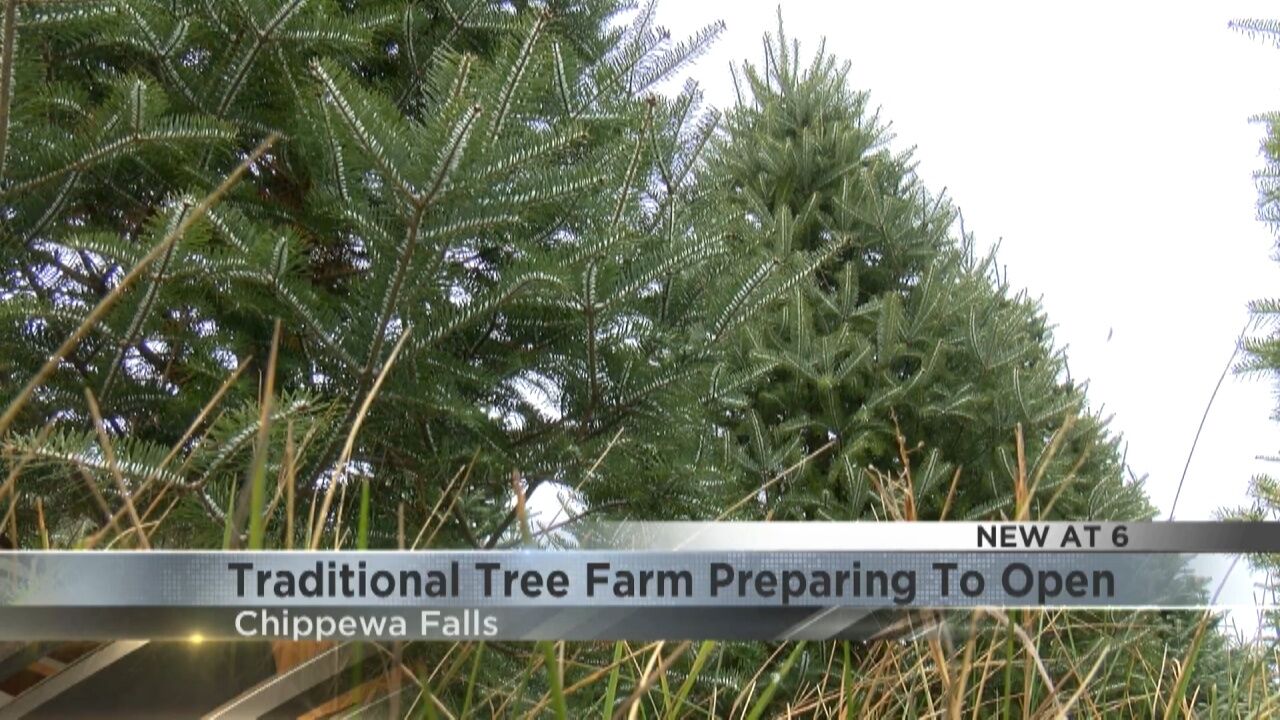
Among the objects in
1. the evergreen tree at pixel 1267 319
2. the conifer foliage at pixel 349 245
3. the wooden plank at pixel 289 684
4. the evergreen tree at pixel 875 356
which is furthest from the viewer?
the evergreen tree at pixel 1267 319

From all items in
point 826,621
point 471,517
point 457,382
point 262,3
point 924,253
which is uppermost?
point 924,253

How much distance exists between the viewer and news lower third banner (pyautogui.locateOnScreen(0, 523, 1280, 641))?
4.76 ft

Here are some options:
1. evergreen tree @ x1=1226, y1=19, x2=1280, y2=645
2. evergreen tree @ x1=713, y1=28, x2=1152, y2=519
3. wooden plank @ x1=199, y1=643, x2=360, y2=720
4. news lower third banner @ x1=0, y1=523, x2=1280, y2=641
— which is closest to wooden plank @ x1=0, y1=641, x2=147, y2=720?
wooden plank @ x1=199, y1=643, x2=360, y2=720

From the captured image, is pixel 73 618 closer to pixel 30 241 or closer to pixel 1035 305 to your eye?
pixel 30 241

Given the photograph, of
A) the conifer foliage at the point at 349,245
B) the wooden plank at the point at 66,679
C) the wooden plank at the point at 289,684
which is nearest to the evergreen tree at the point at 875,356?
the conifer foliage at the point at 349,245

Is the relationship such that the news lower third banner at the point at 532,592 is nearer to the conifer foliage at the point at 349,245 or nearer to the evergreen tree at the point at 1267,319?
the conifer foliage at the point at 349,245

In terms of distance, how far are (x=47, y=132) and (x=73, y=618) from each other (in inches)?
63.5

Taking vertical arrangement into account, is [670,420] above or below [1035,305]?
below

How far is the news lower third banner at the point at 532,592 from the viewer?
57.1 inches

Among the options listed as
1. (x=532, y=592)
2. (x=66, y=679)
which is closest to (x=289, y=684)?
(x=66, y=679)

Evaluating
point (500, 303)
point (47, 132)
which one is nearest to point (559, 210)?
point (500, 303)

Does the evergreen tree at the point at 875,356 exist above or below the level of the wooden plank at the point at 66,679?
above

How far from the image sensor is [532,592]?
1.48 m

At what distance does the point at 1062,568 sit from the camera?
176cm
